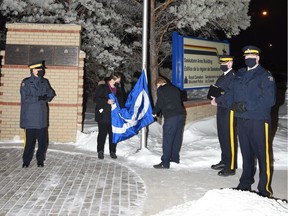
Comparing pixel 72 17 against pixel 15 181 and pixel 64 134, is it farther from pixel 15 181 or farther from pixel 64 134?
pixel 15 181

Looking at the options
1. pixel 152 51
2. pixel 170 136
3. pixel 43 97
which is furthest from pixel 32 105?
pixel 152 51

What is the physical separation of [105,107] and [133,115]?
31.8 inches

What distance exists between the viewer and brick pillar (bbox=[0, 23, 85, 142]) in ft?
29.2

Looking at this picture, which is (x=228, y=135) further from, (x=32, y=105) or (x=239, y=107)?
(x=32, y=105)

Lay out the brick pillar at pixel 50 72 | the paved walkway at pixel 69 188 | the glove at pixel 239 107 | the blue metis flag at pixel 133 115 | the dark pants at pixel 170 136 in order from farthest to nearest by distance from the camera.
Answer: the brick pillar at pixel 50 72, the blue metis flag at pixel 133 115, the dark pants at pixel 170 136, the glove at pixel 239 107, the paved walkway at pixel 69 188

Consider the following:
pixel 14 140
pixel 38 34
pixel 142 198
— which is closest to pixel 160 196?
pixel 142 198

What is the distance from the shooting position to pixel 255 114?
4.99 m

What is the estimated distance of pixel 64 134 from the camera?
29.3ft

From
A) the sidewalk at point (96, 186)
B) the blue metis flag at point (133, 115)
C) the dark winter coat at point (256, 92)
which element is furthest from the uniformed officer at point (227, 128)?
the blue metis flag at point (133, 115)

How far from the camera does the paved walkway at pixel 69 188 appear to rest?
4474mm

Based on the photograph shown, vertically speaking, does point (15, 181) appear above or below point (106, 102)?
below

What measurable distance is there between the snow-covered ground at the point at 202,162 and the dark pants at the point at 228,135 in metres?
0.49

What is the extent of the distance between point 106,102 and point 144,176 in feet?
6.44

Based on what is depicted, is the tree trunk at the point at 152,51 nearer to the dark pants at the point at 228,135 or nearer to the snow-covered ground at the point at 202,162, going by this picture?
the snow-covered ground at the point at 202,162
